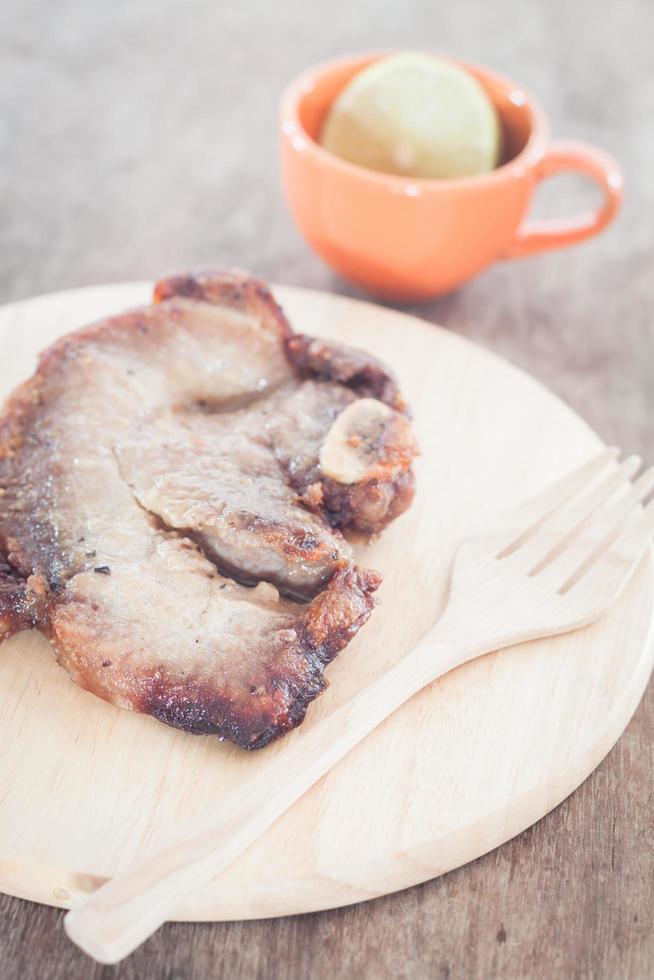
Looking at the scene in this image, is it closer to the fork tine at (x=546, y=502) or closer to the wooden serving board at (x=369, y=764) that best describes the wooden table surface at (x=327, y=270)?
the wooden serving board at (x=369, y=764)

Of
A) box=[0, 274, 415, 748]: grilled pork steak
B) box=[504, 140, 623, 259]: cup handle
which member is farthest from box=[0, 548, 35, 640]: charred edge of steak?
box=[504, 140, 623, 259]: cup handle

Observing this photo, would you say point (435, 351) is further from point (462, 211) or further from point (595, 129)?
point (595, 129)

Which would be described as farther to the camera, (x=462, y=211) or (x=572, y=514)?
(x=462, y=211)

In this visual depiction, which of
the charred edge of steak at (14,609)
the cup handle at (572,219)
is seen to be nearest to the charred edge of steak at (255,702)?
the charred edge of steak at (14,609)

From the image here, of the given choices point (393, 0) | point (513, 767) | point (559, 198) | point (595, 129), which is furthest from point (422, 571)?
point (393, 0)

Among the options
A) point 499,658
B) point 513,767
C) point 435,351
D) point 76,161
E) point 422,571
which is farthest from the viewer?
point 76,161
